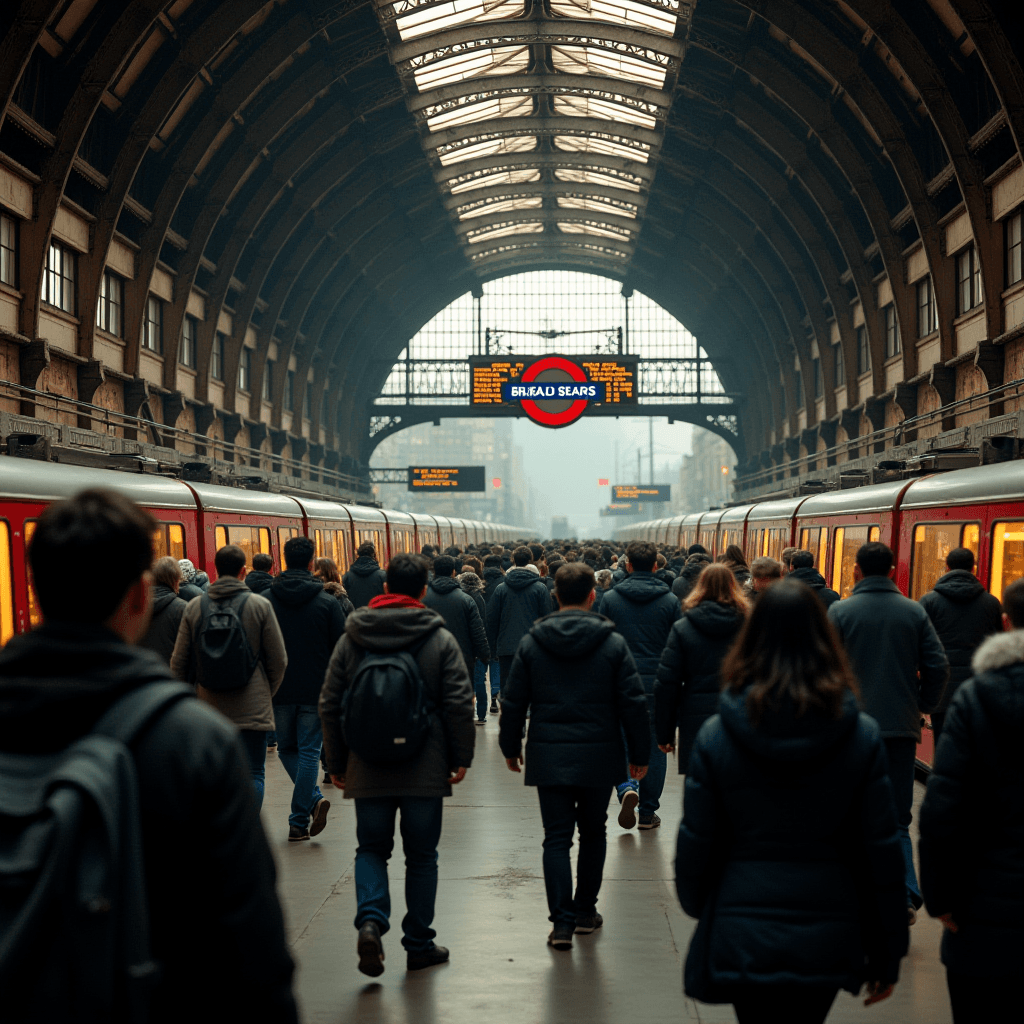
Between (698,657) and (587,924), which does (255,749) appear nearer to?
(587,924)

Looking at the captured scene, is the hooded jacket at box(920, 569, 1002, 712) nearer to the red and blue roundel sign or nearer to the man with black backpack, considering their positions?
the man with black backpack

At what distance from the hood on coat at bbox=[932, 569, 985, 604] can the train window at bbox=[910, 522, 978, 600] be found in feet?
9.73

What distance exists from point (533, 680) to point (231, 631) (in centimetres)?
248

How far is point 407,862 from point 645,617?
3.56m

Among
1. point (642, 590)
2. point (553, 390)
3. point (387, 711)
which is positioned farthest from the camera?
point (553, 390)

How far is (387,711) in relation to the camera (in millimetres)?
5742

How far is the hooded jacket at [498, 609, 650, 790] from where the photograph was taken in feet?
20.4

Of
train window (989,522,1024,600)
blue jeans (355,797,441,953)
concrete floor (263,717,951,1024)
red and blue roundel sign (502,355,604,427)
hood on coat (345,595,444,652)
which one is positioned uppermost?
red and blue roundel sign (502,355,604,427)

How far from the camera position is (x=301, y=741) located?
Result: 901 centimetres

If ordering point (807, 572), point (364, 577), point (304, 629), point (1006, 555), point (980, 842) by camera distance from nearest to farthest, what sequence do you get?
Result: 1. point (980, 842)
2. point (304, 629)
3. point (807, 572)
4. point (1006, 555)
5. point (364, 577)

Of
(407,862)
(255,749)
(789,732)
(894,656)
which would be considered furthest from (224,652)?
(789,732)

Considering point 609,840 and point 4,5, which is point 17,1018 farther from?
point 4,5

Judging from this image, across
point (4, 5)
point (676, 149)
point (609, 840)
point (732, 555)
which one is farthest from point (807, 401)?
point (609, 840)

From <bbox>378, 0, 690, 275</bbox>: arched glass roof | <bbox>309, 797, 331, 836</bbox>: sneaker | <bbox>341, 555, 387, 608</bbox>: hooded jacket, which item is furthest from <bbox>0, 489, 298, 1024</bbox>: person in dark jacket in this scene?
<bbox>378, 0, 690, 275</bbox>: arched glass roof
